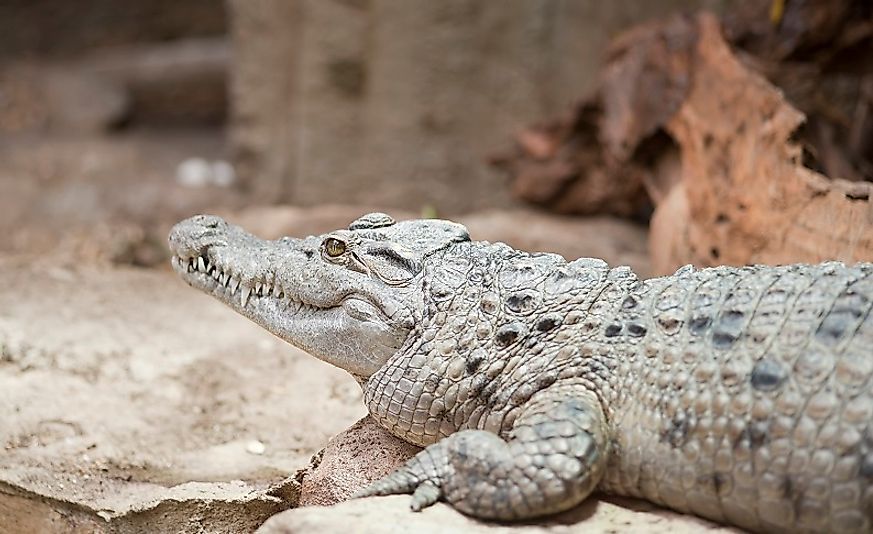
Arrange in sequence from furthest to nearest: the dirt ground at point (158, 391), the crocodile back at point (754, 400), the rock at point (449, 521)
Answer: the dirt ground at point (158, 391) → the rock at point (449, 521) → the crocodile back at point (754, 400)

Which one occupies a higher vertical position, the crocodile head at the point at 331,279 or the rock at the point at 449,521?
the crocodile head at the point at 331,279

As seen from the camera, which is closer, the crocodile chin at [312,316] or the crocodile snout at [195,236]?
the crocodile chin at [312,316]

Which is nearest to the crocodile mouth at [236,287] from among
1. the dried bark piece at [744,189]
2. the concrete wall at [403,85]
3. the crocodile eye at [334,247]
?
the crocodile eye at [334,247]

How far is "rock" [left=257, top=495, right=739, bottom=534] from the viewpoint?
2.57m

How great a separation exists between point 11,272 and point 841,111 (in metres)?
5.10

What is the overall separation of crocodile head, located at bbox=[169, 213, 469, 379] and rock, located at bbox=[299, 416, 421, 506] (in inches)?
10.1

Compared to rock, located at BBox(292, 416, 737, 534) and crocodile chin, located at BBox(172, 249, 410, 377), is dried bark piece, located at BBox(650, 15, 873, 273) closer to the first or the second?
rock, located at BBox(292, 416, 737, 534)

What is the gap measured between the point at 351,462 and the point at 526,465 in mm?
843

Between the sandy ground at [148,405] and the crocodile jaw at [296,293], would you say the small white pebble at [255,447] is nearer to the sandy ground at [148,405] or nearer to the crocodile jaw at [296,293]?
the sandy ground at [148,405]

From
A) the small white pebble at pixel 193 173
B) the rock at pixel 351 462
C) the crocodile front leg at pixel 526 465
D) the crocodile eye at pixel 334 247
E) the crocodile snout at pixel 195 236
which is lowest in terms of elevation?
the small white pebble at pixel 193 173

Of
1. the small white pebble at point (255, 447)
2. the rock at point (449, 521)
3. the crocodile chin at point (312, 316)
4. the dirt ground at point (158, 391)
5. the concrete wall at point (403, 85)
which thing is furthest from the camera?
the concrete wall at point (403, 85)

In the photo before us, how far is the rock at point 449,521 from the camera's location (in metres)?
2.57

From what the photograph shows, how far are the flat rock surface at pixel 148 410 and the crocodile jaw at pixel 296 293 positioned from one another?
1.95 feet

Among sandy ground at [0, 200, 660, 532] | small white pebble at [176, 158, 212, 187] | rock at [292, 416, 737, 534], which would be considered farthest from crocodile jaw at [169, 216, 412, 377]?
small white pebble at [176, 158, 212, 187]
